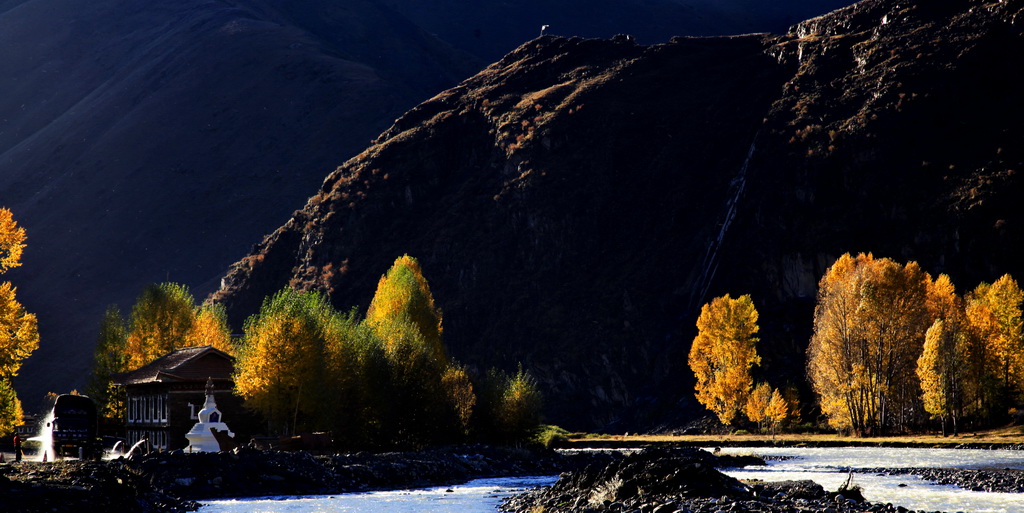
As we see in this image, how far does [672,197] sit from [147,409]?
91445mm

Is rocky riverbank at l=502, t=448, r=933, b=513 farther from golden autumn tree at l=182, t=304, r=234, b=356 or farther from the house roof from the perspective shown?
golden autumn tree at l=182, t=304, r=234, b=356

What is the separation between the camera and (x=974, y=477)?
47156 millimetres

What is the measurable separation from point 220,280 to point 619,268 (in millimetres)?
82229

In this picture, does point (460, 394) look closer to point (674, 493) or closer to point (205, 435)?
point (205, 435)

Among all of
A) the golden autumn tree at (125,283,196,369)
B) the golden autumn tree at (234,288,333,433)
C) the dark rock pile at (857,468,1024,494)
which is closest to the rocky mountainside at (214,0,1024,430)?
the golden autumn tree at (125,283,196,369)

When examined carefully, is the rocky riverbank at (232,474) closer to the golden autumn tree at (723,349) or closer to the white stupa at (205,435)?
the white stupa at (205,435)

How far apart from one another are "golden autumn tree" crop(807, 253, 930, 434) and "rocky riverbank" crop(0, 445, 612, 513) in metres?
29.9

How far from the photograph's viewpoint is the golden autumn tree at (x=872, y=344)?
8731 centimetres

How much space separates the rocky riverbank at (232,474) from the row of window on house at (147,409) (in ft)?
56.4

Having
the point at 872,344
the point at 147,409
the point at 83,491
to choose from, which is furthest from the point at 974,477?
the point at 147,409

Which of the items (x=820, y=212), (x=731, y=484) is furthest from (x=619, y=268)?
(x=731, y=484)

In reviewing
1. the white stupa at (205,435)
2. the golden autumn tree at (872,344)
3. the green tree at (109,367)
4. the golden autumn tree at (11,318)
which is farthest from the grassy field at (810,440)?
the golden autumn tree at (11,318)

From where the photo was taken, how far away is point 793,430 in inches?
3858

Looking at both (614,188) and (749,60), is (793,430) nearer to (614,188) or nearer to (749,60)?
(614,188)
